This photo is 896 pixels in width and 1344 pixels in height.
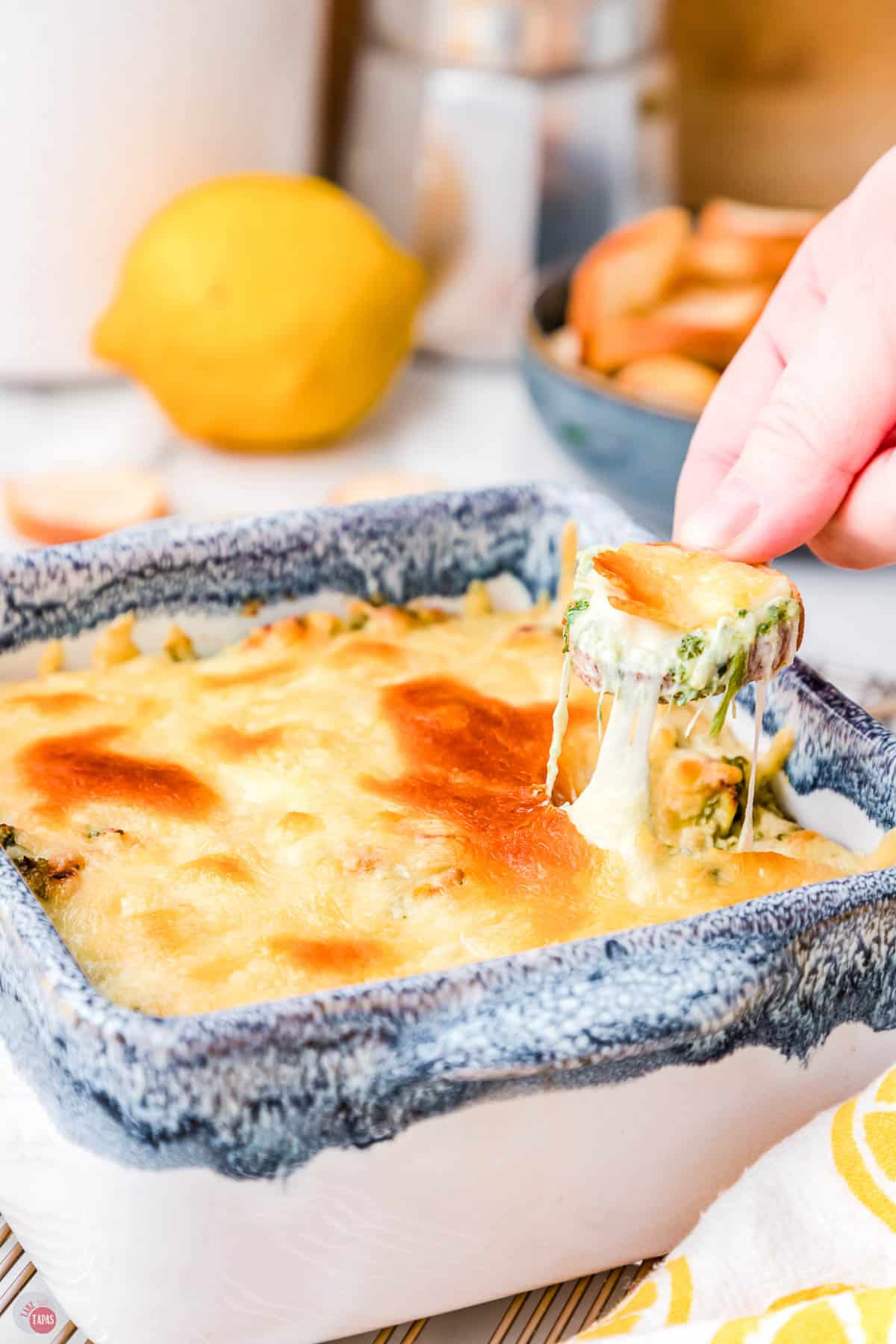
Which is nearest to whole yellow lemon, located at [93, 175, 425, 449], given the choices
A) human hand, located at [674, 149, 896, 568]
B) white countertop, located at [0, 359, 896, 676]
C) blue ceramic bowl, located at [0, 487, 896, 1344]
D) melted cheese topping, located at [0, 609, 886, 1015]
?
white countertop, located at [0, 359, 896, 676]

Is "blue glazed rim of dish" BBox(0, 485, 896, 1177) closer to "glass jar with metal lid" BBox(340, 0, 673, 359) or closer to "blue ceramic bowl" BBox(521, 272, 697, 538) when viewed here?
"blue ceramic bowl" BBox(521, 272, 697, 538)

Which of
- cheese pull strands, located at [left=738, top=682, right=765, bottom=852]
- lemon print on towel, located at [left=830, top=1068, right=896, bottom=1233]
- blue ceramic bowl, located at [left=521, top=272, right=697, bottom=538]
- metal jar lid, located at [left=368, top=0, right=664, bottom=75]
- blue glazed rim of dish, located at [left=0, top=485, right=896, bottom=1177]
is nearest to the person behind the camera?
blue glazed rim of dish, located at [left=0, top=485, right=896, bottom=1177]

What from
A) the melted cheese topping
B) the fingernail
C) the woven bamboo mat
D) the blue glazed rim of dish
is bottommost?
the woven bamboo mat

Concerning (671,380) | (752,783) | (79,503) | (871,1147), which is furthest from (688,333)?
(871,1147)

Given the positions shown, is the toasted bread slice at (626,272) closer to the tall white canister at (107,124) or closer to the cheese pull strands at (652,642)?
the tall white canister at (107,124)

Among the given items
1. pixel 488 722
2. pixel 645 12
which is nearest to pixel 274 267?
pixel 645 12

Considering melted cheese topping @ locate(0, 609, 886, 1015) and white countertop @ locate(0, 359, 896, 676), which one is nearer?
melted cheese topping @ locate(0, 609, 886, 1015)

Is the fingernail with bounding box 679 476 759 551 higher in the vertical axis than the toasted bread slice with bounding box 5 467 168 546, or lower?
higher

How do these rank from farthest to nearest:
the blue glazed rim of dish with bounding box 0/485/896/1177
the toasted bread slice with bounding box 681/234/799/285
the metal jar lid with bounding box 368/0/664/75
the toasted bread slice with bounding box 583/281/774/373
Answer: the metal jar lid with bounding box 368/0/664/75, the toasted bread slice with bounding box 681/234/799/285, the toasted bread slice with bounding box 583/281/774/373, the blue glazed rim of dish with bounding box 0/485/896/1177
